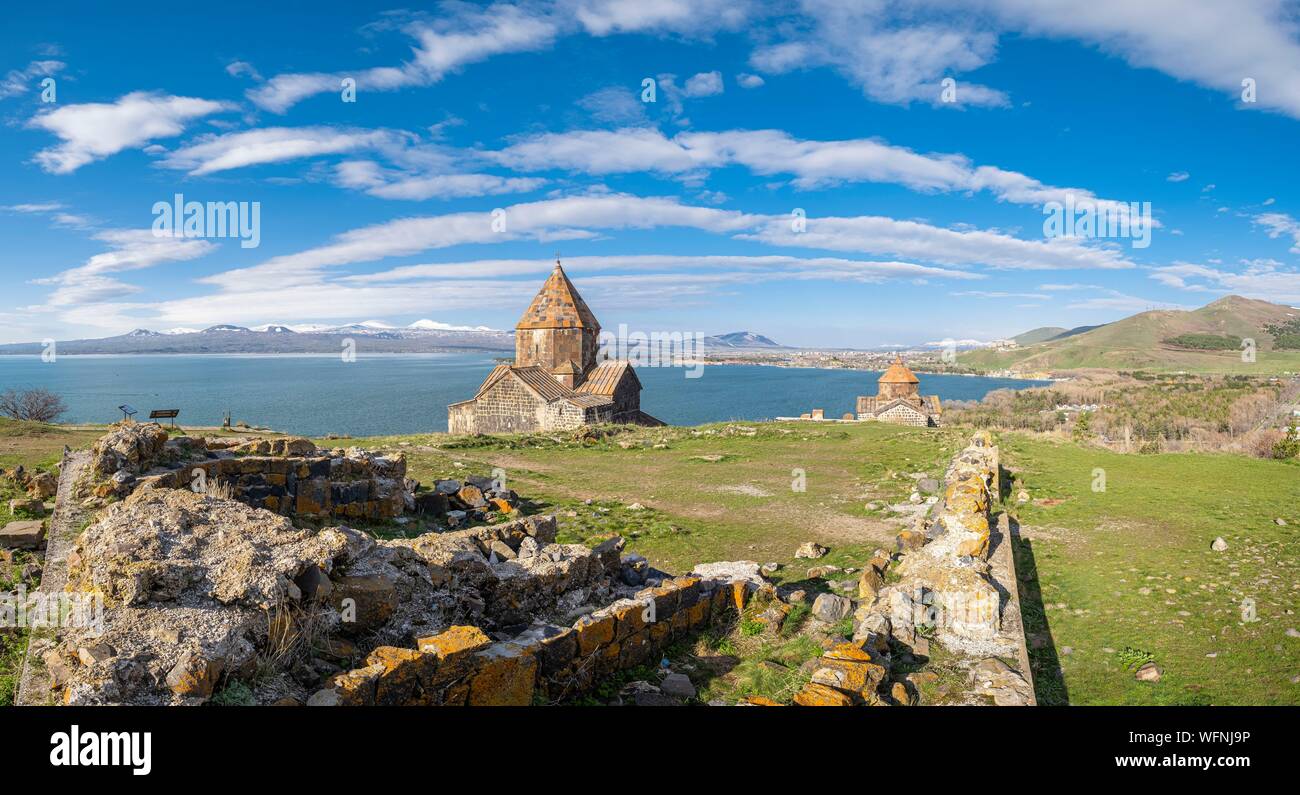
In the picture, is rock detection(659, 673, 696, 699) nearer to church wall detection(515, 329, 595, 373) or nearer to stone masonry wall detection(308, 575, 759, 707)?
stone masonry wall detection(308, 575, 759, 707)

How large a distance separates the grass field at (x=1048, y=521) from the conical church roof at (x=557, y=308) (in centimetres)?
1045

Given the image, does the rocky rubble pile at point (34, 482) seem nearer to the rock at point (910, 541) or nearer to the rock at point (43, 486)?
the rock at point (43, 486)

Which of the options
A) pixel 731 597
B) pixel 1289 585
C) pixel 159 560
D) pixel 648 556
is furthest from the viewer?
pixel 648 556

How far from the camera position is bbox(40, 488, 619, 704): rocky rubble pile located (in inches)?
160

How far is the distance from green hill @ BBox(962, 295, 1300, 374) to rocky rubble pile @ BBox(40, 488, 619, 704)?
131 metres

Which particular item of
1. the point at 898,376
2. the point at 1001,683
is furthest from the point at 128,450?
the point at 898,376

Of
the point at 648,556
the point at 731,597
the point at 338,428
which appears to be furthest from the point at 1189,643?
the point at 338,428

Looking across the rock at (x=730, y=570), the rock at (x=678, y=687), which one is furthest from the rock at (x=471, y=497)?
the rock at (x=678, y=687)

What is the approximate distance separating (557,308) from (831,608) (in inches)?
1126

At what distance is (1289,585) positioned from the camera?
8242mm

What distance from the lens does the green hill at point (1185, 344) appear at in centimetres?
11494

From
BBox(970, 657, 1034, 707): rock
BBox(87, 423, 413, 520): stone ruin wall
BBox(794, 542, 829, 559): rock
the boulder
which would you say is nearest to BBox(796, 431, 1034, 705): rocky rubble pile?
BBox(970, 657, 1034, 707): rock
